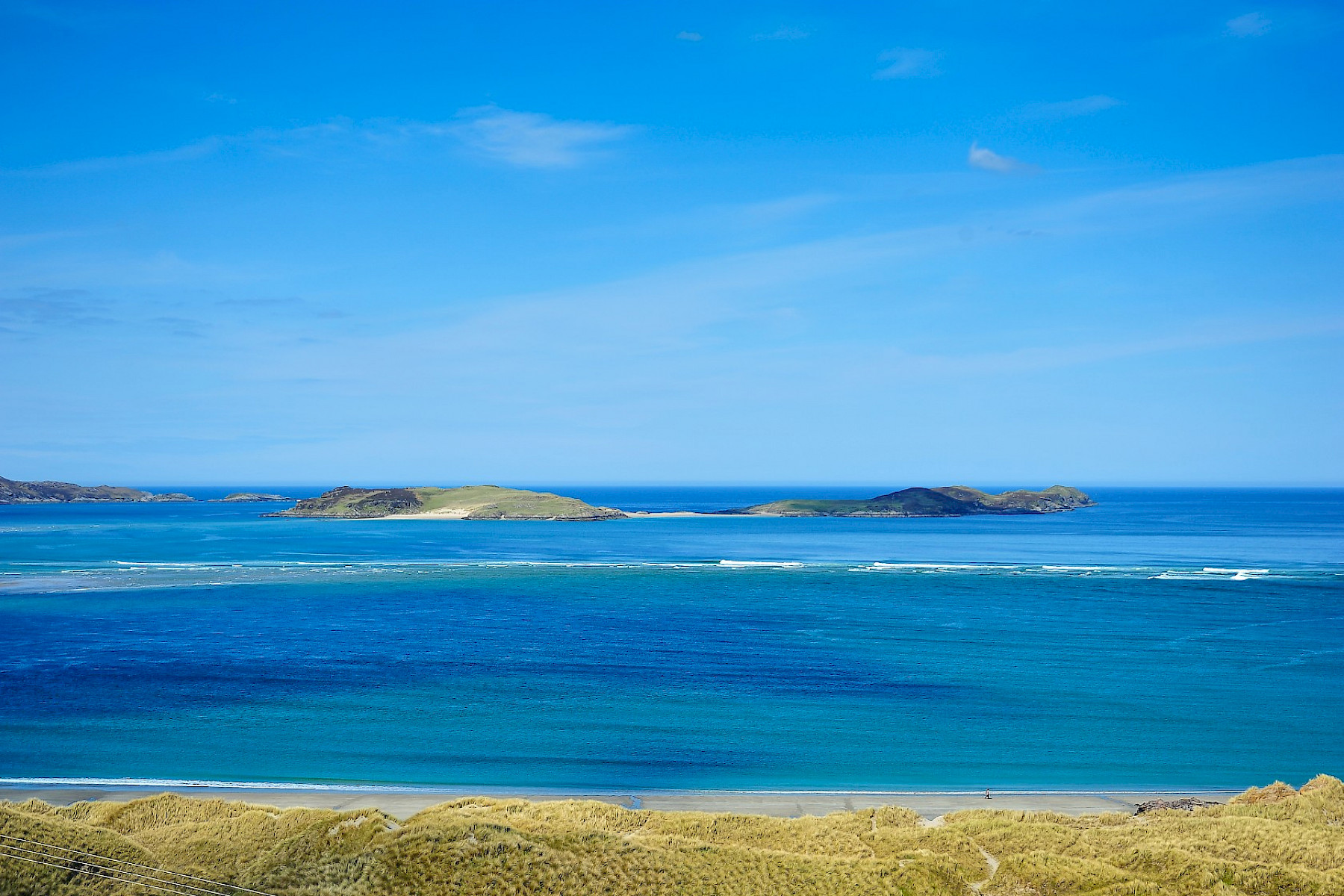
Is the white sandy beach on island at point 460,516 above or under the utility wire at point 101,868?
under

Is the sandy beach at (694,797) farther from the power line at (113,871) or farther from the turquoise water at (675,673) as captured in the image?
the power line at (113,871)

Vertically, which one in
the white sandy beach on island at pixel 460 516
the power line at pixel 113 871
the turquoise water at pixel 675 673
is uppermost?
the power line at pixel 113 871

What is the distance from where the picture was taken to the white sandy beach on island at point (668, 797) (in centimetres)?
2202

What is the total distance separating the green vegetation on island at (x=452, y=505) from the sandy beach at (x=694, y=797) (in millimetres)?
146962

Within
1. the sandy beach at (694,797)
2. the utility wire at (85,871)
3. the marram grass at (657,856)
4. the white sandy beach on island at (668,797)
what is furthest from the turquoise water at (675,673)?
the utility wire at (85,871)

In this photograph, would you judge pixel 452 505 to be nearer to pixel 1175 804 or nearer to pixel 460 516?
pixel 460 516

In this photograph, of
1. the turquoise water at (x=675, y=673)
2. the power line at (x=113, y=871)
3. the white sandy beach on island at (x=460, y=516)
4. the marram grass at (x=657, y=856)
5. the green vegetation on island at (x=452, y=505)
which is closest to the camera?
the power line at (x=113, y=871)

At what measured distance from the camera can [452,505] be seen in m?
186

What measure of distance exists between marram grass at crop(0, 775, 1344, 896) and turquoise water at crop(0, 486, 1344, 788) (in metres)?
8.98

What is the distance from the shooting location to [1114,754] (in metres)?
28.0

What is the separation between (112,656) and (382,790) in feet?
81.5

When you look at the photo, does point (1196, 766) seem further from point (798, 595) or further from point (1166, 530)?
point (1166, 530)

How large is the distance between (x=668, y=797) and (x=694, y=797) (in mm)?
651

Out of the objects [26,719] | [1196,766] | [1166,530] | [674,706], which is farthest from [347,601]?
[1166,530]
